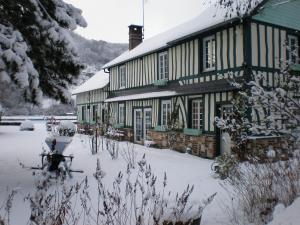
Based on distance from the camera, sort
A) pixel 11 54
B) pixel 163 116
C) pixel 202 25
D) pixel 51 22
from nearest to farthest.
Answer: pixel 11 54
pixel 51 22
pixel 202 25
pixel 163 116

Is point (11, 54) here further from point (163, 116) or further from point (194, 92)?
point (163, 116)

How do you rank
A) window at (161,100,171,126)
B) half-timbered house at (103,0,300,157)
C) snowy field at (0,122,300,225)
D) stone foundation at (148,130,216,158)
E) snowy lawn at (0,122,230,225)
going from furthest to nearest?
window at (161,100,171,126) < stone foundation at (148,130,216,158) < half-timbered house at (103,0,300,157) < snowy lawn at (0,122,230,225) < snowy field at (0,122,300,225)

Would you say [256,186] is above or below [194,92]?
below

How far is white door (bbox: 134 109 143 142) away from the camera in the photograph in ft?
61.9

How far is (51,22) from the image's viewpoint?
6.94 meters

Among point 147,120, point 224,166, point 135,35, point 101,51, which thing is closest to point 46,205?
point 224,166

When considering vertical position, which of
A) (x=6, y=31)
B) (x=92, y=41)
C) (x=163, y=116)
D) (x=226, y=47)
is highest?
(x=92, y=41)

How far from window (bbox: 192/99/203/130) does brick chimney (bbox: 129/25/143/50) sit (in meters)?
10.9

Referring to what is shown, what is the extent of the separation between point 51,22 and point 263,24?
8269 millimetres

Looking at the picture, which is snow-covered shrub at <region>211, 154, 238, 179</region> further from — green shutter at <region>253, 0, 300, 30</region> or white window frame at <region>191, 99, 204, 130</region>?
green shutter at <region>253, 0, 300, 30</region>

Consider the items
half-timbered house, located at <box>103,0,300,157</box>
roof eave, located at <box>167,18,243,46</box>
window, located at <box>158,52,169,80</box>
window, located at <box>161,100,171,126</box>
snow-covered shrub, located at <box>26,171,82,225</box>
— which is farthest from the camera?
window, located at <box>158,52,169,80</box>

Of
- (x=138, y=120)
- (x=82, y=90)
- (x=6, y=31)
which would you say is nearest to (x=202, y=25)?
(x=138, y=120)

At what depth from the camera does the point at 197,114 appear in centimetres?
1432

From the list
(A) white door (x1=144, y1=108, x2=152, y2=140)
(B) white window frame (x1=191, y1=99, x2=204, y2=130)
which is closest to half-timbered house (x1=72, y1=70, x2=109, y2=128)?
(A) white door (x1=144, y1=108, x2=152, y2=140)
